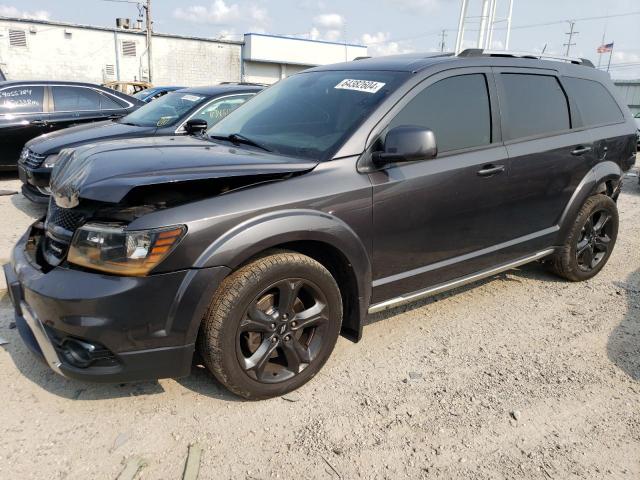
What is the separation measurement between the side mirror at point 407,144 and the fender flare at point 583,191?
6.20ft

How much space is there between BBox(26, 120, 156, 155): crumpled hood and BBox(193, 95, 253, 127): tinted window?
2.03ft

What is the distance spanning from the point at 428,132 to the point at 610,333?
2073 millimetres

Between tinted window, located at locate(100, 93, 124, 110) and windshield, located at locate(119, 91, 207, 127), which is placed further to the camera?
tinted window, located at locate(100, 93, 124, 110)

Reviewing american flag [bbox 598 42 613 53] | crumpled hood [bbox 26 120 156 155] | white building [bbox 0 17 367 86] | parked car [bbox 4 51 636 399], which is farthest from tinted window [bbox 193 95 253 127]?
american flag [bbox 598 42 613 53]

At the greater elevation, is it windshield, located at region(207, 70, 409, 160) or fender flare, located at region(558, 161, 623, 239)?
windshield, located at region(207, 70, 409, 160)

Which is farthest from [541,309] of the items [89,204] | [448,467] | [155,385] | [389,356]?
[89,204]

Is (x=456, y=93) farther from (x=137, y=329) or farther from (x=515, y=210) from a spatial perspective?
(x=137, y=329)

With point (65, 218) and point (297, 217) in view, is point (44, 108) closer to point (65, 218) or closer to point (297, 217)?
point (65, 218)

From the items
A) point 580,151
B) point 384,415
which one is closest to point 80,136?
point 384,415

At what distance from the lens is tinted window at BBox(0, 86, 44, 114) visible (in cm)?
745

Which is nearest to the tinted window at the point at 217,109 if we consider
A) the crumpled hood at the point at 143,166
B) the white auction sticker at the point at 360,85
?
the white auction sticker at the point at 360,85

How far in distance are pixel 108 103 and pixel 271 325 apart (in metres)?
6.95

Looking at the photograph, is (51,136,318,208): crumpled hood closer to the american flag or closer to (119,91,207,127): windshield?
(119,91,207,127): windshield

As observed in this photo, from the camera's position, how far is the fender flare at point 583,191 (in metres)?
3.98
